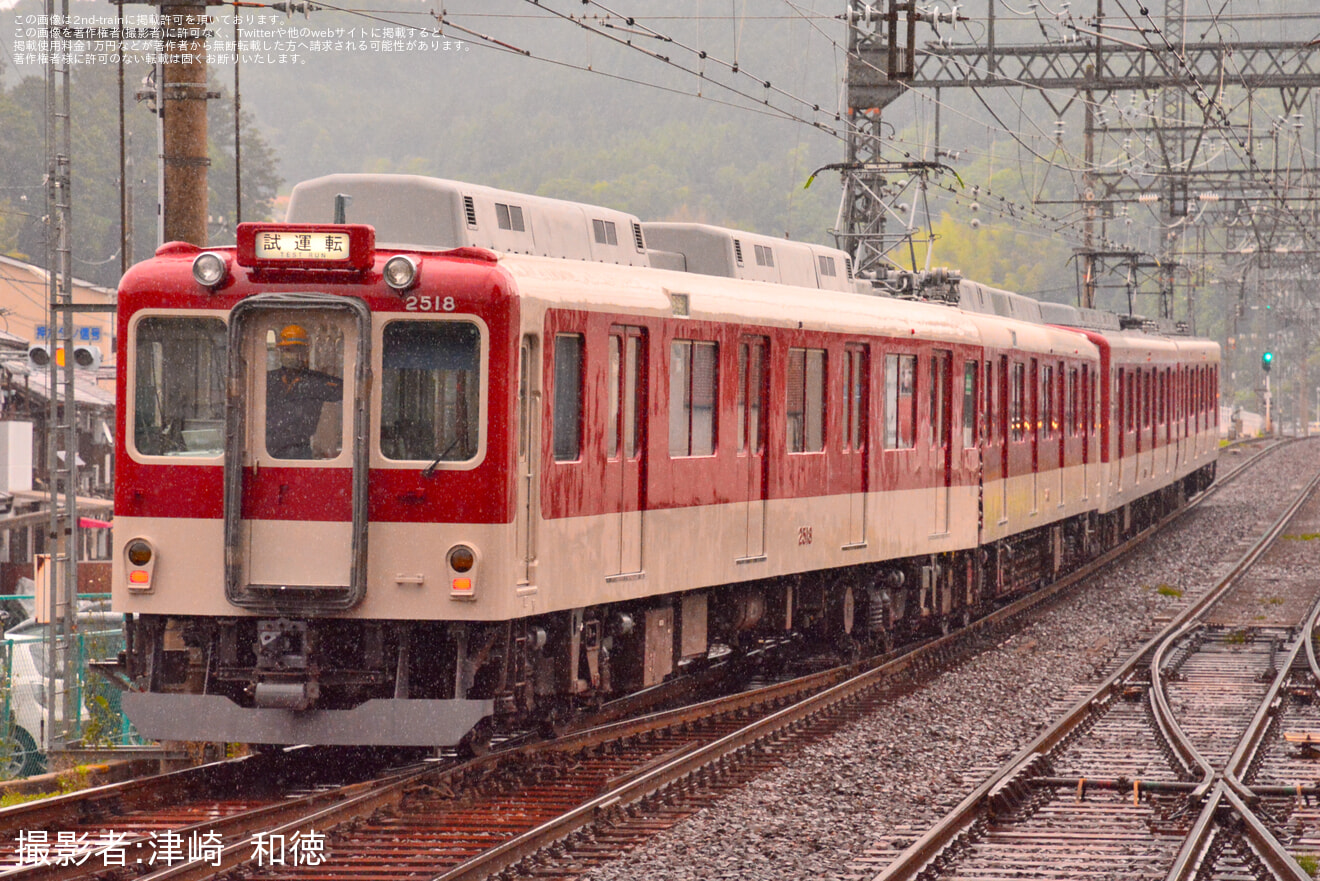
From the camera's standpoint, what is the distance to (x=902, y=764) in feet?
35.0

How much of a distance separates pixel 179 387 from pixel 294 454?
2.40ft

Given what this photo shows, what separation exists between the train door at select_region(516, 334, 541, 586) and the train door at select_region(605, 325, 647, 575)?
0.94m

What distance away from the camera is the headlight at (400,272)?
353 inches

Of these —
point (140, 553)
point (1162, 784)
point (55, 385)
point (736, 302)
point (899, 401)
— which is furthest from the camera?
point (899, 401)

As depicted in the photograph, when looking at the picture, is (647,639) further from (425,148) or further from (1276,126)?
(425,148)

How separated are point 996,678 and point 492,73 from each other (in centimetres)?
13267

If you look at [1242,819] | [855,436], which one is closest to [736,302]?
[855,436]

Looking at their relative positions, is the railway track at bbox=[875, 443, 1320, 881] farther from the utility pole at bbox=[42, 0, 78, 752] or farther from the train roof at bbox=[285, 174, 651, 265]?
the utility pole at bbox=[42, 0, 78, 752]

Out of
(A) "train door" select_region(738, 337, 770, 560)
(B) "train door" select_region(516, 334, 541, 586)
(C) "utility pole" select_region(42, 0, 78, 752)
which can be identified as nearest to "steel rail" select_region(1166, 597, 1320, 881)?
(A) "train door" select_region(738, 337, 770, 560)

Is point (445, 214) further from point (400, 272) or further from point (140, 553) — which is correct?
point (140, 553)

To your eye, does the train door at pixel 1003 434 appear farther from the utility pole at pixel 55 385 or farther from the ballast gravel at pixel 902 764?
the utility pole at pixel 55 385

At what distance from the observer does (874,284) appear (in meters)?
16.4

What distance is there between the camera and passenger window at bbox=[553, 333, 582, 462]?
9672 millimetres

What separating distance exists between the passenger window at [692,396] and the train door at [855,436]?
2.37 m
